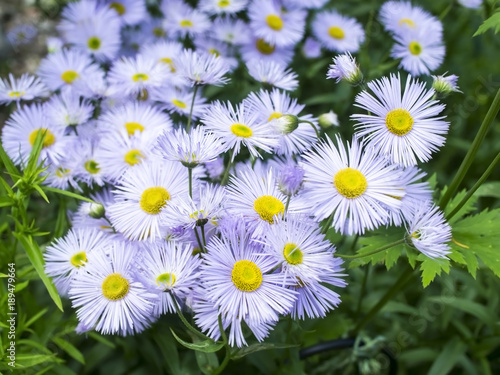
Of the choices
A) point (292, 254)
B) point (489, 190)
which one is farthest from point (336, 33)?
point (292, 254)

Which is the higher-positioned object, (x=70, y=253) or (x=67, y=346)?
(x=70, y=253)

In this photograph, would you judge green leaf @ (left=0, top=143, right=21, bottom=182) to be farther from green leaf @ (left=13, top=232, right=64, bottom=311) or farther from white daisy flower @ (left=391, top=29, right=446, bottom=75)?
white daisy flower @ (left=391, top=29, right=446, bottom=75)

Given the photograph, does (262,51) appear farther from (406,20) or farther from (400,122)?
(400,122)

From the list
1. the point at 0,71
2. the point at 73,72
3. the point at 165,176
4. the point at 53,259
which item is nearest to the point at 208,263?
the point at 165,176

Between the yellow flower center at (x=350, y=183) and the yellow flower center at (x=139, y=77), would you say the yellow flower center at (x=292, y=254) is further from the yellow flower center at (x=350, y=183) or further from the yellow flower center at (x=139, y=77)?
the yellow flower center at (x=139, y=77)

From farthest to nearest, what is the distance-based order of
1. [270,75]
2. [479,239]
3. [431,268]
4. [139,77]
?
[139,77]
[270,75]
[479,239]
[431,268]

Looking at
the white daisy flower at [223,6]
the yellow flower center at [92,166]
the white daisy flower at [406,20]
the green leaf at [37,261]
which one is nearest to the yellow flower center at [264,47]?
the white daisy flower at [223,6]

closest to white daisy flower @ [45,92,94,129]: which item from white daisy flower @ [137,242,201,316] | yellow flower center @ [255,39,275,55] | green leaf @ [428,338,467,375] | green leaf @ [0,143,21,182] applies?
green leaf @ [0,143,21,182]
